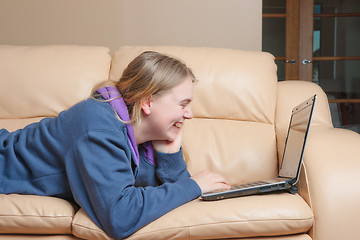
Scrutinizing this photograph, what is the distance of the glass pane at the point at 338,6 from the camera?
14.5 feet

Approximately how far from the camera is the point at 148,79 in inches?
56.3

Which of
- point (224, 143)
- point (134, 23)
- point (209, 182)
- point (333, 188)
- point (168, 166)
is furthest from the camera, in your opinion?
point (134, 23)

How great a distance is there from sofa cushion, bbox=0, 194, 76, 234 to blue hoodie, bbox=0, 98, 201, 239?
74 millimetres

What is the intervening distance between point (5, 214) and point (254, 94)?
1.19m

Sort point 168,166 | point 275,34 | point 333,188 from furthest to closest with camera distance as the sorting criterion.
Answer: point 275,34 → point 168,166 → point 333,188

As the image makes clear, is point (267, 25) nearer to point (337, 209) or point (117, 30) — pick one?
point (117, 30)

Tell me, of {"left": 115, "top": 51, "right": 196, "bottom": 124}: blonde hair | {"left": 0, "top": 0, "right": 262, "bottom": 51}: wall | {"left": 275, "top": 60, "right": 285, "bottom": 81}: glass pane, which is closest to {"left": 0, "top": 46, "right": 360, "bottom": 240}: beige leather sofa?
{"left": 115, "top": 51, "right": 196, "bottom": 124}: blonde hair

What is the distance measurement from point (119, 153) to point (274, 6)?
3.57 m

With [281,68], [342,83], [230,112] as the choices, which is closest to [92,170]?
[230,112]

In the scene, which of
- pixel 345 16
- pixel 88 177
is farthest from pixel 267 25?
pixel 88 177

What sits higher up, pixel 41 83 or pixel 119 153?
pixel 41 83

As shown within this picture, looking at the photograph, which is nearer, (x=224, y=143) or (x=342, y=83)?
(x=224, y=143)

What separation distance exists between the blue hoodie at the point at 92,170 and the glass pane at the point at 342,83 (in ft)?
10.7

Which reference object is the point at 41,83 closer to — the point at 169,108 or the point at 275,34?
the point at 169,108
